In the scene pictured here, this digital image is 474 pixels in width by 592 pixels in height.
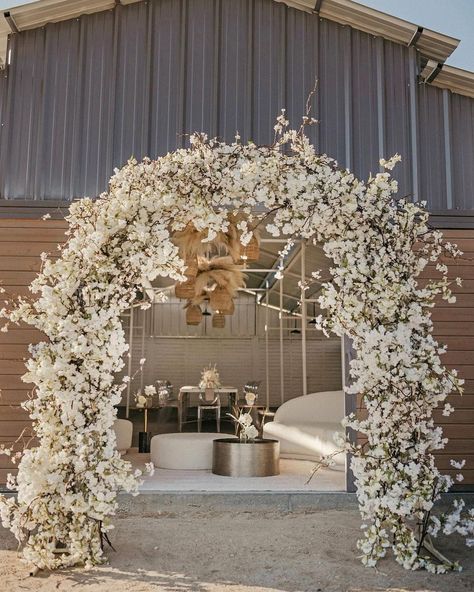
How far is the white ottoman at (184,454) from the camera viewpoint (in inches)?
270

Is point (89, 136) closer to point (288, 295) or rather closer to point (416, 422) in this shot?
point (416, 422)

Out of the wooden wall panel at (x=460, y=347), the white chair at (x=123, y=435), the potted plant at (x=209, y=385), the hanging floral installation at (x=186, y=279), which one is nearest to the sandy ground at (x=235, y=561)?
the hanging floral installation at (x=186, y=279)

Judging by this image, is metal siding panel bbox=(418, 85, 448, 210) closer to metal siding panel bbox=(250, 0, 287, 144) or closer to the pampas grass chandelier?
metal siding panel bbox=(250, 0, 287, 144)

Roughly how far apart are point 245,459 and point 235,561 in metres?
2.18

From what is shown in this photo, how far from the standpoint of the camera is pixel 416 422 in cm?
410

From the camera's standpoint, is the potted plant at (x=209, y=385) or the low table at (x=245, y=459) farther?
the potted plant at (x=209, y=385)

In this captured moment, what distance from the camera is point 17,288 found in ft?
19.0

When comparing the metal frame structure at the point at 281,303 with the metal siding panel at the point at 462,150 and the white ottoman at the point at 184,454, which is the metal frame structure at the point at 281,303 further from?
the metal siding panel at the point at 462,150

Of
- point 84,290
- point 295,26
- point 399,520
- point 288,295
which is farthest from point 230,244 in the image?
point 288,295

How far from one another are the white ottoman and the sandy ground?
1.50 metres

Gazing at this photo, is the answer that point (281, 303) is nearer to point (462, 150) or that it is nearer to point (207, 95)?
point (462, 150)

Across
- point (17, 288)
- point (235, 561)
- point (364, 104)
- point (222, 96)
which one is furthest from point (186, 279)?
point (364, 104)

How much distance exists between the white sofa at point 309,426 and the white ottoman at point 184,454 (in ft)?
4.11

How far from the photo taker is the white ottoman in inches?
270
